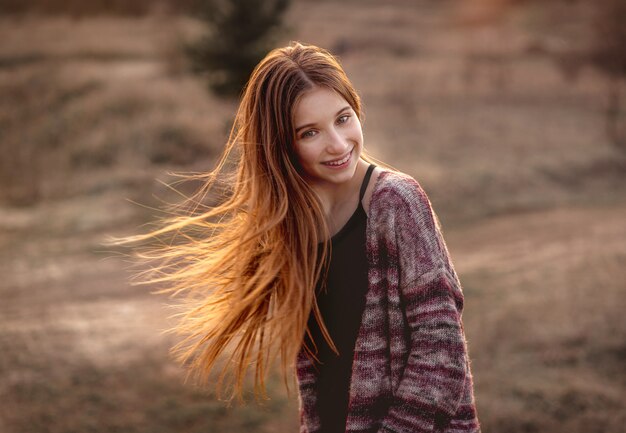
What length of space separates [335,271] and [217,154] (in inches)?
573

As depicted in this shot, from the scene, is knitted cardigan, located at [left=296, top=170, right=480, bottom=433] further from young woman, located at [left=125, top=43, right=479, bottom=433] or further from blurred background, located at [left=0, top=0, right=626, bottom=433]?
blurred background, located at [left=0, top=0, right=626, bottom=433]

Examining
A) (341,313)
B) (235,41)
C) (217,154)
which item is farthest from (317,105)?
(217,154)

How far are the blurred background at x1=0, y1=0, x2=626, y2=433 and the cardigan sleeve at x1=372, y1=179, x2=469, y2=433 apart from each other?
231 centimetres

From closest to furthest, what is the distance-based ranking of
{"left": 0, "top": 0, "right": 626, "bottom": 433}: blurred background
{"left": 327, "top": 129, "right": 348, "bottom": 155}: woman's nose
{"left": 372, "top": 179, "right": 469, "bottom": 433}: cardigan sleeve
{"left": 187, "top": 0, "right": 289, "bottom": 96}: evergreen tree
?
{"left": 372, "top": 179, "right": 469, "bottom": 433}: cardigan sleeve → {"left": 327, "top": 129, "right": 348, "bottom": 155}: woman's nose → {"left": 0, "top": 0, "right": 626, "bottom": 433}: blurred background → {"left": 187, "top": 0, "right": 289, "bottom": 96}: evergreen tree

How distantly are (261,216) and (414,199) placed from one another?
18.6 inches

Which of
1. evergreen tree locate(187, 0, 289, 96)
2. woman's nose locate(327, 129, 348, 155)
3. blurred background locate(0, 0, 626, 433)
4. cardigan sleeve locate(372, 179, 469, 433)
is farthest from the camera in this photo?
evergreen tree locate(187, 0, 289, 96)

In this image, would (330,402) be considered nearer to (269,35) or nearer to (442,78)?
(269,35)

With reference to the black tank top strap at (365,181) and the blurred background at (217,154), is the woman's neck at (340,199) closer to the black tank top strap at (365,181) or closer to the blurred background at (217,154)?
the black tank top strap at (365,181)

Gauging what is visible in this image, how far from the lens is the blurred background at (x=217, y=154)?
5539 millimetres

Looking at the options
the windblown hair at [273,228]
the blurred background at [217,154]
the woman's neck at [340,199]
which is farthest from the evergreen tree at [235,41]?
the woman's neck at [340,199]

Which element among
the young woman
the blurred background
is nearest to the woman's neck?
the young woman

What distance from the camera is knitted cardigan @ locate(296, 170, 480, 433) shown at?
1515 millimetres

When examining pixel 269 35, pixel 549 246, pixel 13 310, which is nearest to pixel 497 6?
pixel 269 35

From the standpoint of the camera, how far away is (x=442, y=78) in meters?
24.1
